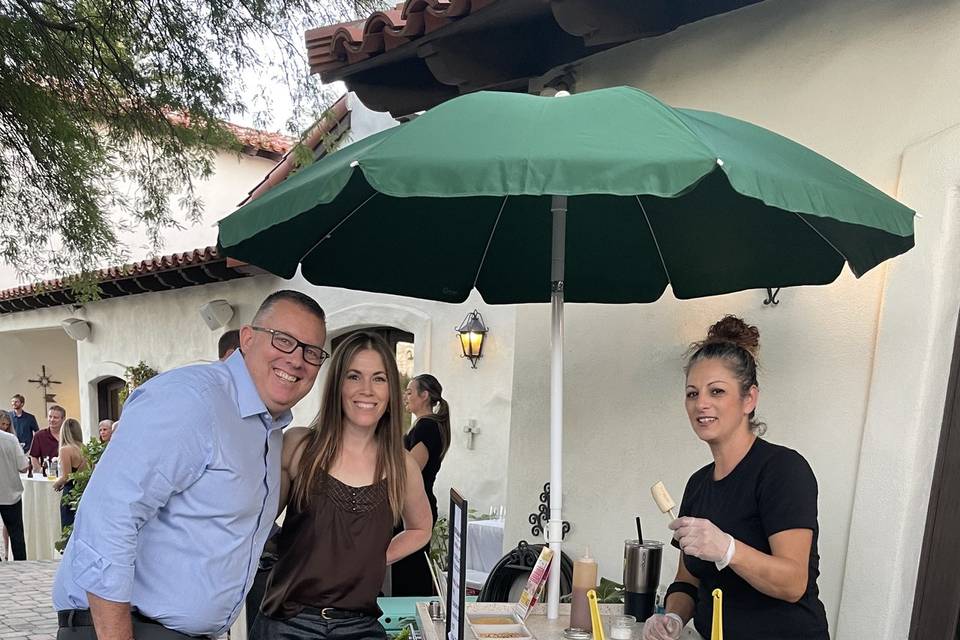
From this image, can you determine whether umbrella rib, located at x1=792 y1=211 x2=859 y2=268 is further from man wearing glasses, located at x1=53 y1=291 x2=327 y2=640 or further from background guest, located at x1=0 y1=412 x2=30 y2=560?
background guest, located at x1=0 y1=412 x2=30 y2=560

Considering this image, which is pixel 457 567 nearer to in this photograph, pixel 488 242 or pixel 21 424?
pixel 488 242

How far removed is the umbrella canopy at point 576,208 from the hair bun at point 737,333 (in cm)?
23

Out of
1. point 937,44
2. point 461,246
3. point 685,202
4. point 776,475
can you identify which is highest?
point 937,44

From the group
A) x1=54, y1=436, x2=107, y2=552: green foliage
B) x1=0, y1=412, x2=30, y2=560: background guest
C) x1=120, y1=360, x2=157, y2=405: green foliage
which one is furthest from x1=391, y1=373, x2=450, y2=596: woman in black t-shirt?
x1=120, y1=360, x2=157, y2=405: green foliage

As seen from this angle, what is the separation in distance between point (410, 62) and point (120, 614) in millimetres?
3290

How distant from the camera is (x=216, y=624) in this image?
216cm

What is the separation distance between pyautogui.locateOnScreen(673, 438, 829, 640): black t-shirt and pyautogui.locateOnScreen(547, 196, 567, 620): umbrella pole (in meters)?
0.50

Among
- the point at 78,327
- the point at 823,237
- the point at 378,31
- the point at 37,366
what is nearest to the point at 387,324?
the point at 378,31

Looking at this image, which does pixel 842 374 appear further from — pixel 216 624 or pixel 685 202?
pixel 216 624

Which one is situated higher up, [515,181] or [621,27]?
[621,27]

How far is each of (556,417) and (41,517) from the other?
8682 mm

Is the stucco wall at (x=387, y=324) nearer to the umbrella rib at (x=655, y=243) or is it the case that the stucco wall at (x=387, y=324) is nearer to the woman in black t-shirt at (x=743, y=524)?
the umbrella rib at (x=655, y=243)

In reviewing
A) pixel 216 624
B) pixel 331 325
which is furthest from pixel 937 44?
pixel 331 325

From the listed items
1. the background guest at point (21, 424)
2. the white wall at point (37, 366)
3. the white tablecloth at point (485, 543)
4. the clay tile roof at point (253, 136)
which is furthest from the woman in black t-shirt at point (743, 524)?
the white wall at point (37, 366)
